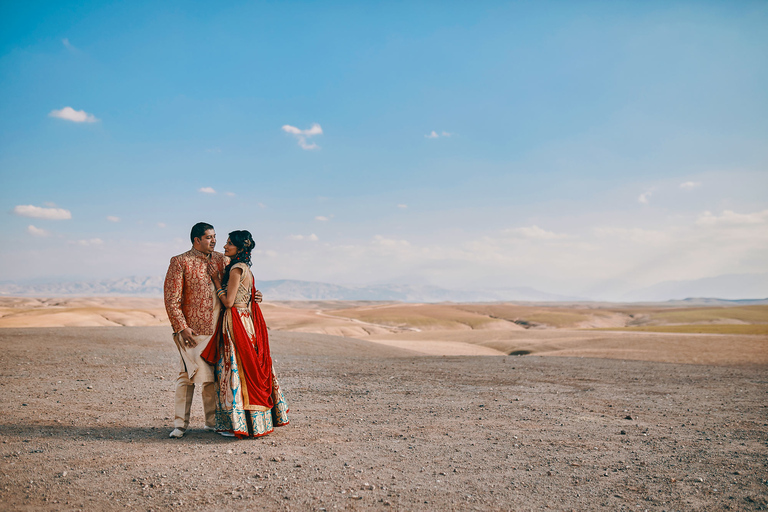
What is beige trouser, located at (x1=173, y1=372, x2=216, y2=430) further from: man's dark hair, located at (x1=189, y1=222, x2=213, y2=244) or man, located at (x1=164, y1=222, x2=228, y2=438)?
man's dark hair, located at (x1=189, y1=222, x2=213, y2=244)

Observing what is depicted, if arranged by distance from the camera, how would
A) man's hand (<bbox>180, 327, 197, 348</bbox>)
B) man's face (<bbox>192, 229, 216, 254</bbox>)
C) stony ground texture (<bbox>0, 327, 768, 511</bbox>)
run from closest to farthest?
1. stony ground texture (<bbox>0, 327, 768, 511</bbox>)
2. man's hand (<bbox>180, 327, 197, 348</bbox>)
3. man's face (<bbox>192, 229, 216, 254</bbox>)

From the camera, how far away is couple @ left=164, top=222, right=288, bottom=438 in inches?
269

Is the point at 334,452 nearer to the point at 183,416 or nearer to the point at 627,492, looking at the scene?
the point at 183,416

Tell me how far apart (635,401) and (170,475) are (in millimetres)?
9592

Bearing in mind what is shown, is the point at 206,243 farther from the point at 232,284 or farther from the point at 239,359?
the point at 239,359

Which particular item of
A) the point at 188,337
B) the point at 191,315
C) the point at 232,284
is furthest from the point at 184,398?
the point at 232,284

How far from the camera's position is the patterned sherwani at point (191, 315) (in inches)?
269

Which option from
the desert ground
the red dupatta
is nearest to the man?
Result: the red dupatta

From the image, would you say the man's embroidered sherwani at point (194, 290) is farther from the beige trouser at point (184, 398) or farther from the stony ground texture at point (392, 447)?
the stony ground texture at point (392, 447)

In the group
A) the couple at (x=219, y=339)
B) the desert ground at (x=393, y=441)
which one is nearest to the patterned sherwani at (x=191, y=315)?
the couple at (x=219, y=339)

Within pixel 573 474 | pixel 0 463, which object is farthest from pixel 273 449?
pixel 573 474

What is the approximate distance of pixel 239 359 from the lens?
22.9ft

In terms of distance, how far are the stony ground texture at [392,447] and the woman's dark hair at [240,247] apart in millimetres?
2412

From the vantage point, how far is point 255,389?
6949mm
